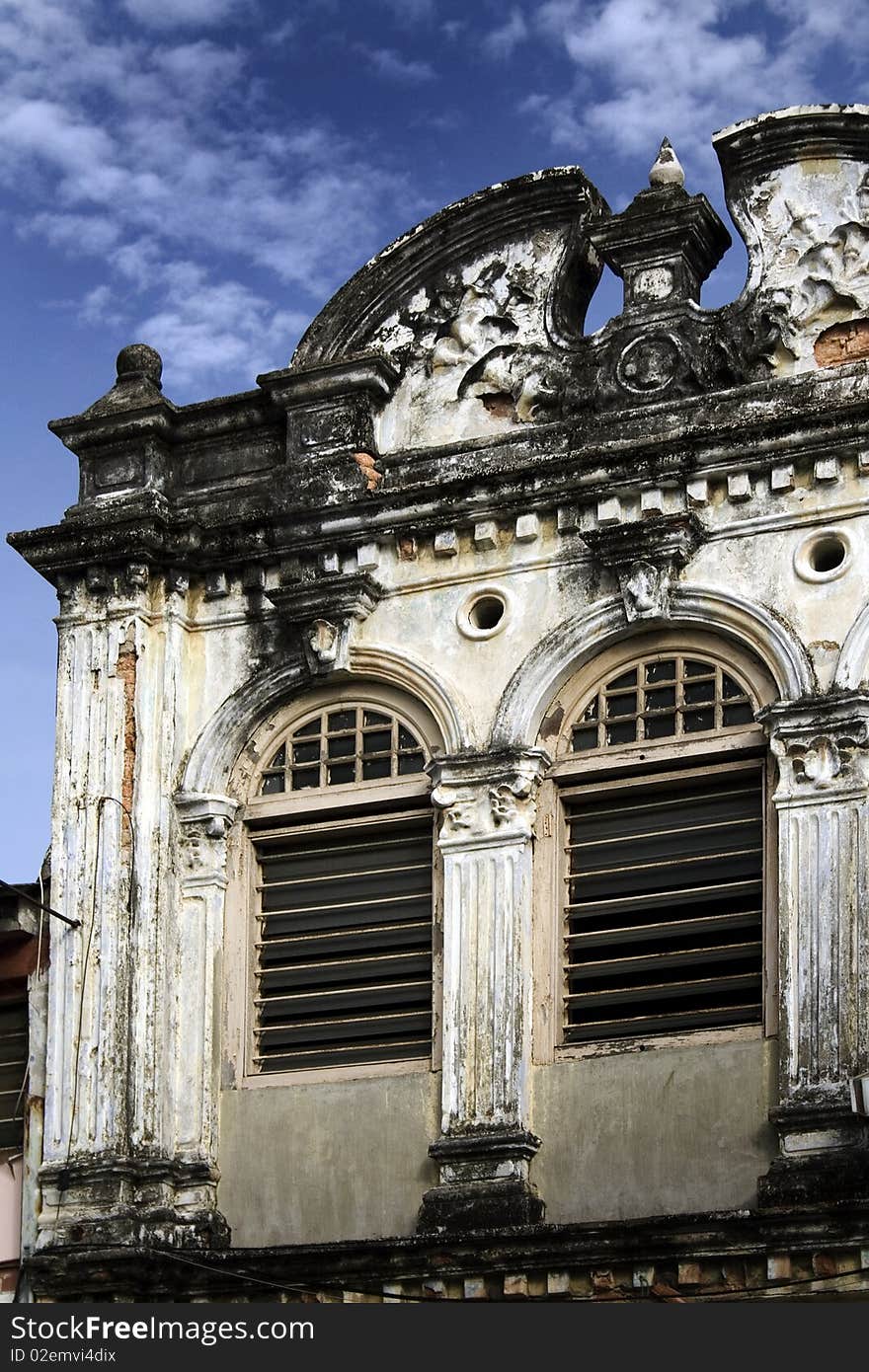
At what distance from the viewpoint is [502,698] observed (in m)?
15.8

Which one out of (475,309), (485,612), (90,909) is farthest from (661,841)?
(475,309)

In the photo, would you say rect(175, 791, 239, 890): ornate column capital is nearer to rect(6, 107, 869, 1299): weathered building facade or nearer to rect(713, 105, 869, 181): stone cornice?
rect(6, 107, 869, 1299): weathered building facade

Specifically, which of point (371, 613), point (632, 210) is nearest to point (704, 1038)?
point (371, 613)

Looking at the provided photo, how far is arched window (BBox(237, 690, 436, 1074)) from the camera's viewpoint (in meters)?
15.8

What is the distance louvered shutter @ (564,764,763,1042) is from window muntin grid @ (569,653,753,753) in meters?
0.29

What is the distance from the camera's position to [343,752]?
1639cm

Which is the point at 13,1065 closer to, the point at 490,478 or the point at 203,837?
the point at 203,837

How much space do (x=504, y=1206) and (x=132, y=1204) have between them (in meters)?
2.23

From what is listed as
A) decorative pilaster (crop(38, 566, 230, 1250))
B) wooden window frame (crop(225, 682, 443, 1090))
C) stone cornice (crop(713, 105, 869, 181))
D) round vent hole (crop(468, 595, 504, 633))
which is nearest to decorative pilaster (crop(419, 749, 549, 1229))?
wooden window frame (crop(225, 682, 443, 1090))

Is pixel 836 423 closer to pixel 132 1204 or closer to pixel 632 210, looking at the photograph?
pixel 632 210

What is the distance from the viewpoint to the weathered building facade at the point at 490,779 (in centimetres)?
1462

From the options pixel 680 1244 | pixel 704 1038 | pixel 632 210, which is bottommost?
pixel 680 1244

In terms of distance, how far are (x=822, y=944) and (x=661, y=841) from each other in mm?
1269

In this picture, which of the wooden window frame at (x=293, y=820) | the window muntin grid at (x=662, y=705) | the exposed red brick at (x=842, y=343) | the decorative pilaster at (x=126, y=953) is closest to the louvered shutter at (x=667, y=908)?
the window muntin grid at (x=662, y=705)
